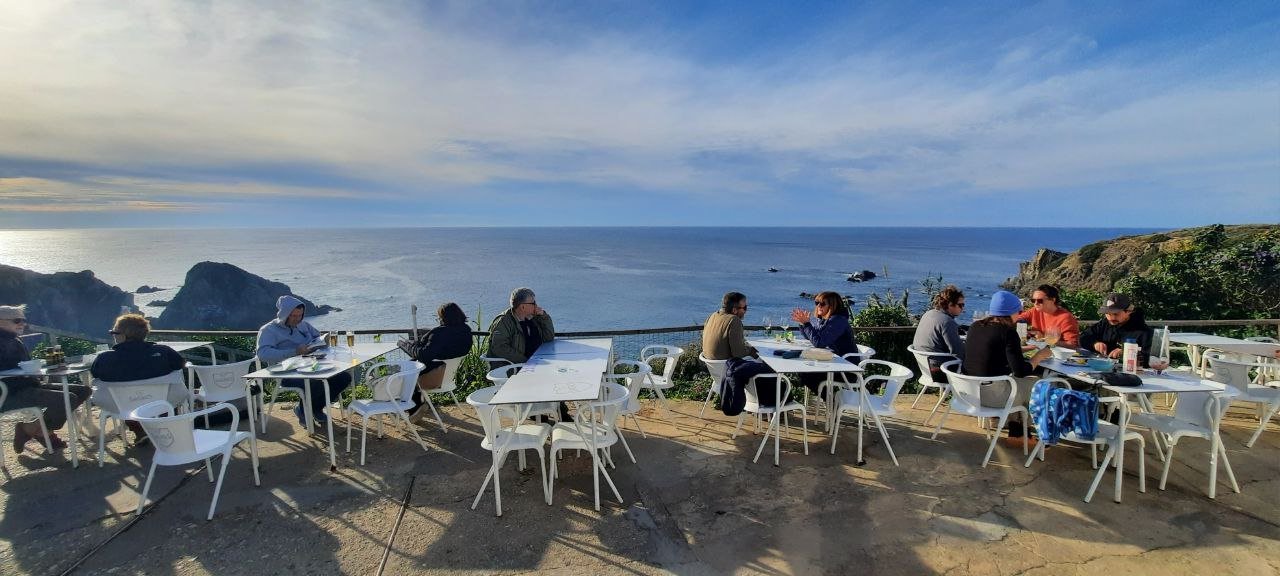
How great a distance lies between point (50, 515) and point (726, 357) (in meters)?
4.92

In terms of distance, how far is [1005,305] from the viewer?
184 inches

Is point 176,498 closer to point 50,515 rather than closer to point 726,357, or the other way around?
point 50,515

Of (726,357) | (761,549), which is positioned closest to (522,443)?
(761,549)

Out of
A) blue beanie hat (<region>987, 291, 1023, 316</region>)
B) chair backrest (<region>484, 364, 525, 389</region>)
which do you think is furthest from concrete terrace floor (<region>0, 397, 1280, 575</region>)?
blue beanie hat (<region>987, 291, 1023, 316</region>)

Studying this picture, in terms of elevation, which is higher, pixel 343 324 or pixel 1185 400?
pixel 1185 400

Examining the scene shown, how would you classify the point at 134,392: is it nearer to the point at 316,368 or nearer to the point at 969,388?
the point at 316,368

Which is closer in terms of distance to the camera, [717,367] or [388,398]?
[388,398]

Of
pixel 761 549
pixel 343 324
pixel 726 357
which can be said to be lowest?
pixel 343 324

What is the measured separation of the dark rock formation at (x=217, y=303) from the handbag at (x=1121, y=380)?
174 ft

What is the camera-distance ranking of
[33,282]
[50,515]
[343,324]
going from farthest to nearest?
[343,324] → [33,282] → [50,515]

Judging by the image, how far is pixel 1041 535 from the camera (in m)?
3.32

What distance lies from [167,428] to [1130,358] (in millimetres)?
6586

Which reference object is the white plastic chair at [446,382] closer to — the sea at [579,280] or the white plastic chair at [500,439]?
the white plastic chair at [500,439]

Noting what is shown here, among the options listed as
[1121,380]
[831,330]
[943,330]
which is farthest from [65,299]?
[1121,380]
